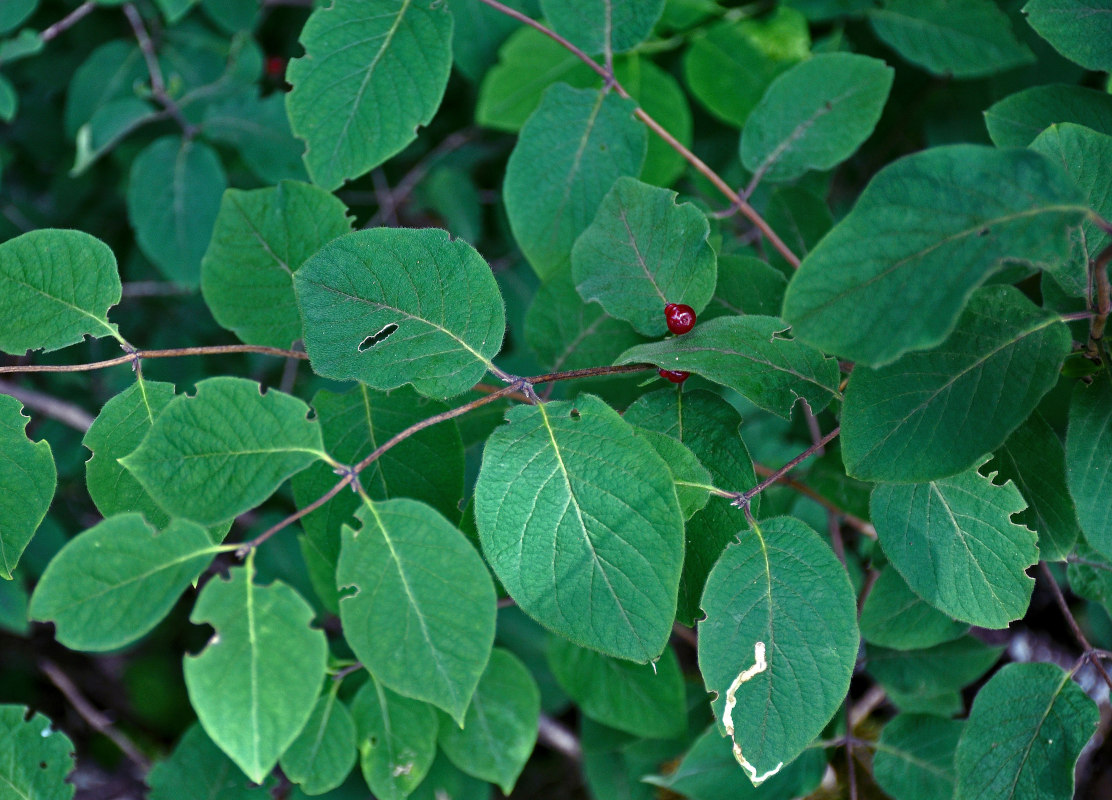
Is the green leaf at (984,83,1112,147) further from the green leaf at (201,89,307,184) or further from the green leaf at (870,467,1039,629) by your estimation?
the green leaf at (201,89,307,184)

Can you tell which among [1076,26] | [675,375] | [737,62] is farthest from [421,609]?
[737,62]

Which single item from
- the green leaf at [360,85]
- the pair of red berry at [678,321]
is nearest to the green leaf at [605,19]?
the green leaf at [360,85]

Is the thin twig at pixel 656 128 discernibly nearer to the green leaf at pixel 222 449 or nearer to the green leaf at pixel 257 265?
the green leaf at pixel 257 265

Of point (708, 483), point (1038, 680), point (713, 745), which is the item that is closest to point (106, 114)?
point (708, 483)

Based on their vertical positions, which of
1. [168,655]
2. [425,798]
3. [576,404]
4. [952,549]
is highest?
[576,404]

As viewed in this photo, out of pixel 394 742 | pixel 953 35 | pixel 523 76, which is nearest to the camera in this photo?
pixel 394 742

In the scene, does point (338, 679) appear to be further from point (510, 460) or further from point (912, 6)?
point (912, 6)

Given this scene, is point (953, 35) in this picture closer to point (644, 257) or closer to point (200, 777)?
point (644, 257)
